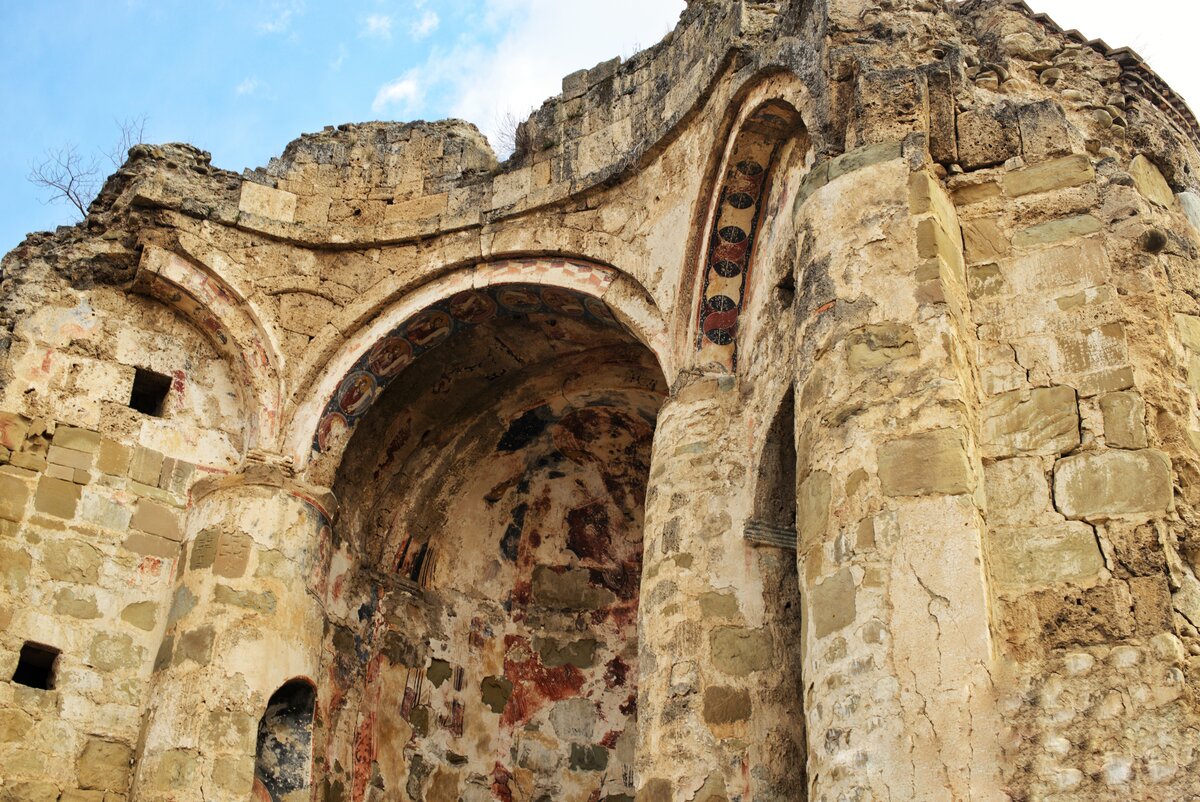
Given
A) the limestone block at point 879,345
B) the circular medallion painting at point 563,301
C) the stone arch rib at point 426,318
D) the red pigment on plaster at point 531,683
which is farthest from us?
the red pigment on plaster at point 531,683

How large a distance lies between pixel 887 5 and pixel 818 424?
2.54m

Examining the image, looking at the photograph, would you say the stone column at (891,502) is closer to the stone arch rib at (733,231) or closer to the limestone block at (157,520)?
the stone arch rib at (733,231)

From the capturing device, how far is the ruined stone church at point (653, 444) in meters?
5.97

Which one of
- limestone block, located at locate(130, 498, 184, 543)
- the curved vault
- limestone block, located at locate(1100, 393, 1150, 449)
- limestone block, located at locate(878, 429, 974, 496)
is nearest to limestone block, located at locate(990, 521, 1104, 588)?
limestone block, located at locate(878, 429, 974, 496)

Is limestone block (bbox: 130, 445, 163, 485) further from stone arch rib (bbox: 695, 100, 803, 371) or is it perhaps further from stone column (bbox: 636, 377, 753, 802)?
stone arch rib (bbox: 695, 100, 803, 371)

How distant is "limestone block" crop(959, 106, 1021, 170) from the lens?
288 inches

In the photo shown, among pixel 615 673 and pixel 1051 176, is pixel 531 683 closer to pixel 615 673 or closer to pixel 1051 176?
pixel 615 673

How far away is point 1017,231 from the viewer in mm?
7078

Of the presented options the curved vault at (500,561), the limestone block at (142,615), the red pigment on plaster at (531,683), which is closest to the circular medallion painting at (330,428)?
the curved vault at (500,561)

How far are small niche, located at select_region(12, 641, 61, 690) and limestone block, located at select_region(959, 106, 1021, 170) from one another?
571 centimetres

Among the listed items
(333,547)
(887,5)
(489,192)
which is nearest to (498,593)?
(333,547)

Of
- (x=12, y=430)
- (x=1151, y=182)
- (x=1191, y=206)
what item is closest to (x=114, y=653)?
(x=12, y=430)

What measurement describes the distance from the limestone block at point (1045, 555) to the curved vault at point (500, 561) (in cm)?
467

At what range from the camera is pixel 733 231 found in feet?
31.1
